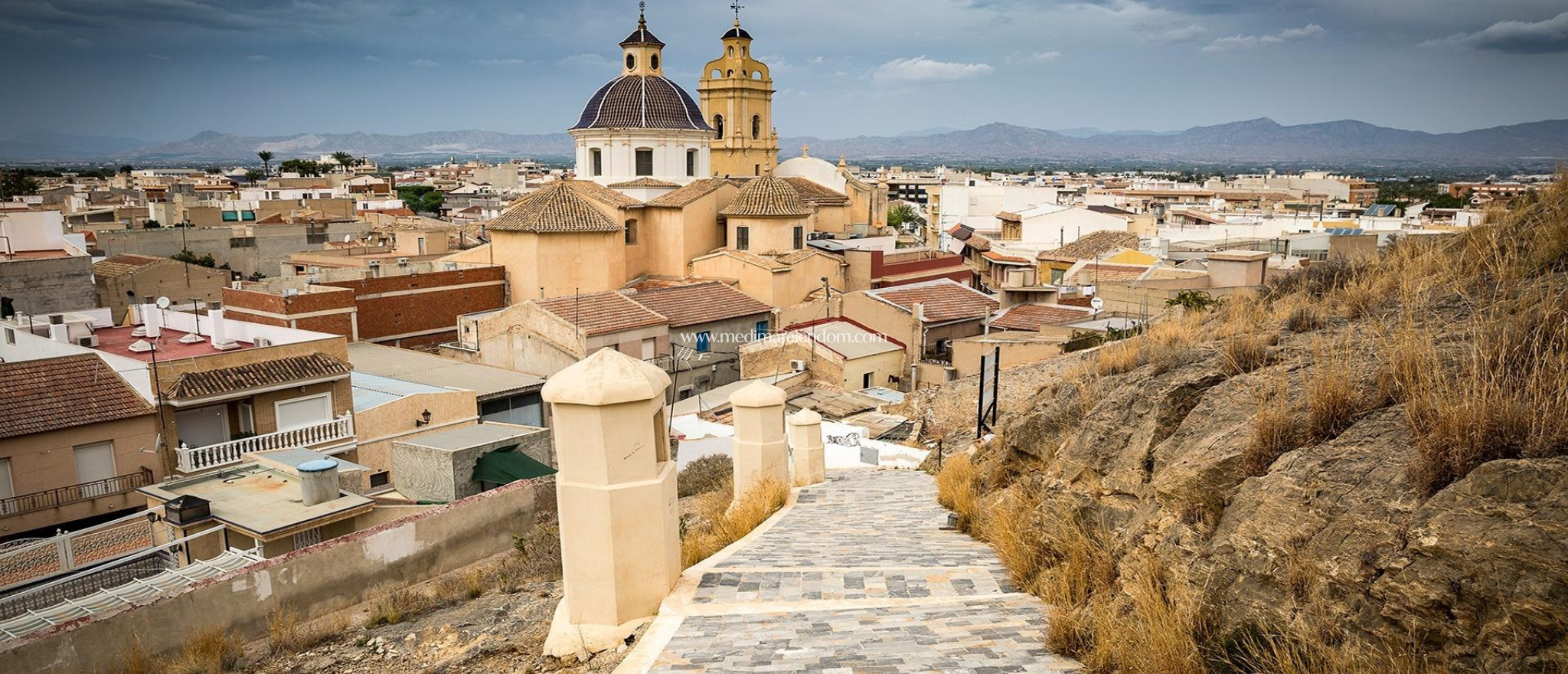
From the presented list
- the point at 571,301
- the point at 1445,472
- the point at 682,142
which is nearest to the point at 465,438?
the point at 571,301

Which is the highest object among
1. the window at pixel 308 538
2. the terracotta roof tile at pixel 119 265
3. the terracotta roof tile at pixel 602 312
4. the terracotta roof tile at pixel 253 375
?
the terracotta roof tile at pixel 119 265

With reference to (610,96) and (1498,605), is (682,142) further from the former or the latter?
(1498,605)

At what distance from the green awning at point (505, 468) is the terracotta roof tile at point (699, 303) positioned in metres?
9.75

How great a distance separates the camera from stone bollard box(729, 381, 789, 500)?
357 inches

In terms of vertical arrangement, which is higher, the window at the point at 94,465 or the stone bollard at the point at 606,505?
the stone bollard at the point at 606,505

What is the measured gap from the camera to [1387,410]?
3840 mm

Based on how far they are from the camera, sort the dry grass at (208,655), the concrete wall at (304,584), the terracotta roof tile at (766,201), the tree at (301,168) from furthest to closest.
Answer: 1. the tree at (301,168)
2. the terracotta roof tile at (766,201)
3. the concrete wall at (304,584)
4. the dry grass at (208,655)

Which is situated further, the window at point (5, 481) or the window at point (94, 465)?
the window at point (94, 465)

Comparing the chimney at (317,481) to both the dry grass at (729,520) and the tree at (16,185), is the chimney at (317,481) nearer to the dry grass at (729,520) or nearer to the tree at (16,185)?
the dry grass at (729,520)

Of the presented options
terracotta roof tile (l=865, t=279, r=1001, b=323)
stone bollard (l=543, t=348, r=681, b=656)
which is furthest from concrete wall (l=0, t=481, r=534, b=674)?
terracotta roof tile (l=865, t=279, r=1001, b=323)

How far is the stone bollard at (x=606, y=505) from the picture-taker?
4.88 m

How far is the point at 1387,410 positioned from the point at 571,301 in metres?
19.9

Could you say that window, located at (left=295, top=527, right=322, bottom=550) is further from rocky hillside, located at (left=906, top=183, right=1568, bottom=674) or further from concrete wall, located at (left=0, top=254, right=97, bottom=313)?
concrete wall, located at (left=0, top=254, right=97, bottom=313)

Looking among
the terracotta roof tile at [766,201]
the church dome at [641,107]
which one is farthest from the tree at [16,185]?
the terracotta roof tile at [766,201]
